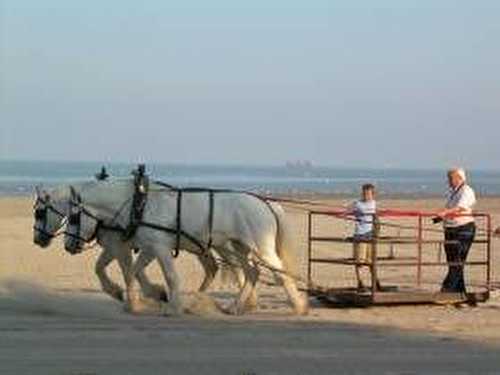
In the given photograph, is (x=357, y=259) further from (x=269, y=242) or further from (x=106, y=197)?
(x=106, y=197)

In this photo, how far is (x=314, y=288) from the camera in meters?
15.2

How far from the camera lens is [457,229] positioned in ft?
50.9

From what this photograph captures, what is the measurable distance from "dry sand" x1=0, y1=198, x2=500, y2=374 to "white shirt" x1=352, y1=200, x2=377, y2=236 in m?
1.15

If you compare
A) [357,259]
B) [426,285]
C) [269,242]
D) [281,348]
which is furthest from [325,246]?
[281,348]

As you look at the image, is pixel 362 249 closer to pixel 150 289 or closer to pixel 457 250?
pixel 457 250

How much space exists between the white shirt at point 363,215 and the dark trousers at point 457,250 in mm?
960

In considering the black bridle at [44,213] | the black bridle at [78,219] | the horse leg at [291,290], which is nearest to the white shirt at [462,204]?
the horse leg at [291,290]

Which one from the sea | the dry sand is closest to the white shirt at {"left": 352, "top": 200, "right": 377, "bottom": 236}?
the dry sand

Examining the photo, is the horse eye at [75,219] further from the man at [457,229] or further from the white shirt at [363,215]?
the man at [457,229]

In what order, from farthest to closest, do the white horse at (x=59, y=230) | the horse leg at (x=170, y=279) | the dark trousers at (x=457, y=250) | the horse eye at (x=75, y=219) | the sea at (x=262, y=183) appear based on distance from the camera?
the sea at (x=262, y=183), the dark trousers at (x=457, y=250), the white horse at (x=59, y=230), the horse eye at (x=75, y=219), the horse leg at (x=170, y=279)

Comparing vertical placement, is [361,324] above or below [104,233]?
below

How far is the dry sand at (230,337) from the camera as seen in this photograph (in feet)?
33.2

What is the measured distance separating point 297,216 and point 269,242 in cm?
2244

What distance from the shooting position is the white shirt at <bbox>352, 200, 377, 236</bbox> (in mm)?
15367
